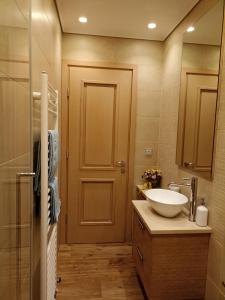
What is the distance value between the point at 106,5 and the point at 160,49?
102cm

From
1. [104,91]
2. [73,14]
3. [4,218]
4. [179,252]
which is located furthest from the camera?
[104,91]

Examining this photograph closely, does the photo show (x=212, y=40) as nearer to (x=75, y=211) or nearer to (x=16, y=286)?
(x=16, y=286)

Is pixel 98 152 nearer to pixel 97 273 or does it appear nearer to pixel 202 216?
pixel 97 273

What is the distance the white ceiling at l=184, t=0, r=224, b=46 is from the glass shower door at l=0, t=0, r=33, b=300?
4.54 ft

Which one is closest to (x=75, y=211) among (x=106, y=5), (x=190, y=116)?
(x=190, y=116)

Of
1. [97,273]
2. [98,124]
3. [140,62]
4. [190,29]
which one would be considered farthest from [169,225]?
[140,62]

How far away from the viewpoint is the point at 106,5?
83.7 inches

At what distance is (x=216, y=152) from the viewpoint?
5.58ft

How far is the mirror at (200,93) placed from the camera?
176 centimetres

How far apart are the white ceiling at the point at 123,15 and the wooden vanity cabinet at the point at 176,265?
2004mm

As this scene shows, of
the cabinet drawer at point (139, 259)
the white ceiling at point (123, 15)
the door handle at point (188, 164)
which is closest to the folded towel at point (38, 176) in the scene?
the cabinet drawer at point (139, 259)

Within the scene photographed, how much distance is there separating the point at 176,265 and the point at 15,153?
149cm

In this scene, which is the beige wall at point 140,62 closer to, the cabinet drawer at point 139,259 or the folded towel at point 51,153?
the cabinet drawer at point 139,259

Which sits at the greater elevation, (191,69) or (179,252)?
(191,69)
